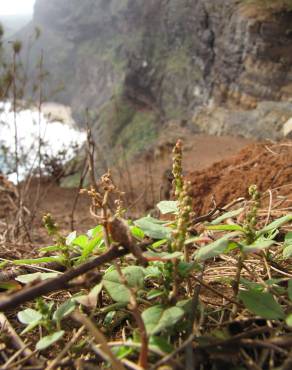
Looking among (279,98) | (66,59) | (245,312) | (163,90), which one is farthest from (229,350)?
(66,59)

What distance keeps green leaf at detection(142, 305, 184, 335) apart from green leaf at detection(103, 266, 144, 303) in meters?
0.06

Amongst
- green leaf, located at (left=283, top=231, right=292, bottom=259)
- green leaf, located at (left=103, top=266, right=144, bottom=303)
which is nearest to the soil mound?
green leaf, located at (left=283, top=231, right=292, bottom=259)

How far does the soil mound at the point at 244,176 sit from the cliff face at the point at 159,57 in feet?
7.73

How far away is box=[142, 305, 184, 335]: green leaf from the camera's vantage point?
0.69 m

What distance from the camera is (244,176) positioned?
2365 mm

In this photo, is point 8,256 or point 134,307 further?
point 8,256

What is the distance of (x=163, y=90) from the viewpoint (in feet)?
73.4

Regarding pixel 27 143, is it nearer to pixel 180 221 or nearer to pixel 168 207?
pixel 168 207

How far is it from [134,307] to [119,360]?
8 centimetres

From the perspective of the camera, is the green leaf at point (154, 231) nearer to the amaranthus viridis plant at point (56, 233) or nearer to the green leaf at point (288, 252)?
the amaranthus viridis plant at point (56, 233)

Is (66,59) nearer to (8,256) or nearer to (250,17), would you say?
(250,17)

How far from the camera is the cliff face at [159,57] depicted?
11984mm

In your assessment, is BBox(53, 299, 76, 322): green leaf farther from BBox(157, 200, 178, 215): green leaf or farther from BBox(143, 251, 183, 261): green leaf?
BBox(157, 200, 178, 215): green leaf

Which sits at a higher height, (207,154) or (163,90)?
(163,90)
